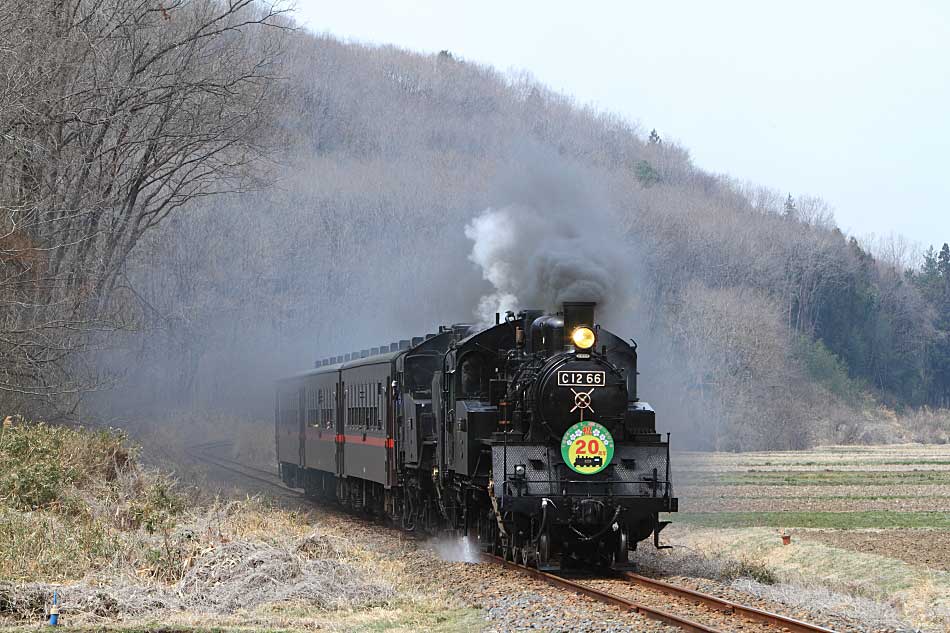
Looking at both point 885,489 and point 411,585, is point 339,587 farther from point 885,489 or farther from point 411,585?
point 885,489

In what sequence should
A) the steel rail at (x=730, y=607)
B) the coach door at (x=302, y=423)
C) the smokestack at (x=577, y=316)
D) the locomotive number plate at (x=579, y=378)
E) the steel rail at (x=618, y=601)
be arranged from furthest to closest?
the coach door at (x=302, y=423) < the smokestack at (x=577, y=316) < the locomotive number plate at (x=579, y=378) < the steel rail at (x=618, y=601) < the steel rail at (x=730, y=607)

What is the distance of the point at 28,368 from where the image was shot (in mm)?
A: 25344

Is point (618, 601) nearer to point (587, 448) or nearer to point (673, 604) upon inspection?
point (673, 604)

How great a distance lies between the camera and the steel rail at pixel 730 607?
11.1 meters

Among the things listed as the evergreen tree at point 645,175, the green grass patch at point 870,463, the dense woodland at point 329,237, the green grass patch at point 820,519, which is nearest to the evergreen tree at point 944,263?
the dense woodland at point 329,237

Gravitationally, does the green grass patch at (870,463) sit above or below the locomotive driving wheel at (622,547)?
below

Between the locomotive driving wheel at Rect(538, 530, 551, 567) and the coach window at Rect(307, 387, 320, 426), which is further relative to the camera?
the coach window at Rect(307, 387, 320, 426)

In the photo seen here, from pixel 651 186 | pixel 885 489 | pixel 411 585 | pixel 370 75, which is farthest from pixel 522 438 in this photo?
pixel 370 75

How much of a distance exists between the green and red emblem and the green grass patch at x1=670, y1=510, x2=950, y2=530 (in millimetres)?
9627

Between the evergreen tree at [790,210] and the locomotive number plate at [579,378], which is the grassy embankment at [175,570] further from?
the evergreen tree at [790,210]

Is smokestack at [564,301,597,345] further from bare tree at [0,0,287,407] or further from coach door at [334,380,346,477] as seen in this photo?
bare tree at [0,0,287,407]

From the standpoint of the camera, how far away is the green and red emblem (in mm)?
15633

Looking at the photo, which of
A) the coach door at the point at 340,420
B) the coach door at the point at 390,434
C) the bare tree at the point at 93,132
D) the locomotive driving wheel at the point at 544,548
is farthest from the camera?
the coach door at the point at 340,420

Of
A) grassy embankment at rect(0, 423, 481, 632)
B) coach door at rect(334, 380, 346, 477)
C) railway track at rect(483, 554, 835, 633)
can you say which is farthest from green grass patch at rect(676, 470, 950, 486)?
railway track at rect(483, 554, 835, 633)
